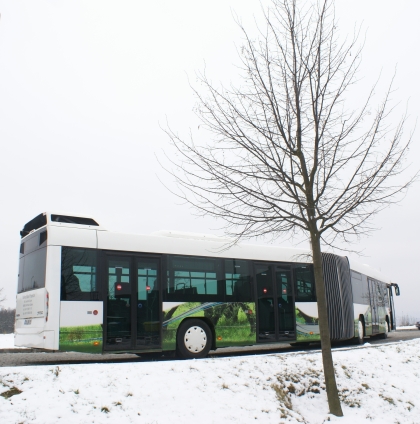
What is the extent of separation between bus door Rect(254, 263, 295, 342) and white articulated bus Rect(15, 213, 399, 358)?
0.03 m

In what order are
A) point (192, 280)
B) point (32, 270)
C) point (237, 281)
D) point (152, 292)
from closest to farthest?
point (32, 270) < point (152, 292) < point (192, 280) < point (237, 281)

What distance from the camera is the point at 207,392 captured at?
8.55 metres

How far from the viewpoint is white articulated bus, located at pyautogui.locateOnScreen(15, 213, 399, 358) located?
11.0 metres

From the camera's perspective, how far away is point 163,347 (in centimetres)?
1205

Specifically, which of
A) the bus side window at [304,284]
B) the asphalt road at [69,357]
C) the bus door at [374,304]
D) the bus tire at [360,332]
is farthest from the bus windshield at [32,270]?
the bus door at [374,304]

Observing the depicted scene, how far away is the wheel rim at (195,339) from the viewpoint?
41.2ft

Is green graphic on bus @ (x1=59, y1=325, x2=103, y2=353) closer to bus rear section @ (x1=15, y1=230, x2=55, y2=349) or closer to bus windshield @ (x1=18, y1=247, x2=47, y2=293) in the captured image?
bus rear section @ (x1=15, y1=230, x2=55, y2=349)

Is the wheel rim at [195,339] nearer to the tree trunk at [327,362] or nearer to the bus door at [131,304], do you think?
the bus door at [131,304]

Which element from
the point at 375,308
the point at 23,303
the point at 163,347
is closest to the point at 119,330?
the point at 163,347

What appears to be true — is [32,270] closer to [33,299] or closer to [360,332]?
[33,299]

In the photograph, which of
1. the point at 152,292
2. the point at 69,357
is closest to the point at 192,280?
the point at 152,292

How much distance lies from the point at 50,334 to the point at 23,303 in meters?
1.62

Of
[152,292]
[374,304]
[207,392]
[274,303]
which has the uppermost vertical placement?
[374,304]

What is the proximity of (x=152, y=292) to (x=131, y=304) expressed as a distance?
0.64 metres
